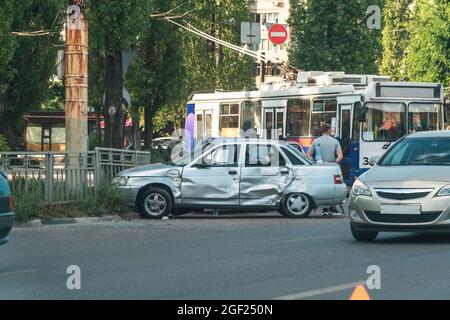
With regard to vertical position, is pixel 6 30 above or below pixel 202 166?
above

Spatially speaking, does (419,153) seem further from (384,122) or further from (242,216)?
(384,122)

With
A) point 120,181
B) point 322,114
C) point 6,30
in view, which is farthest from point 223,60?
point 120,181

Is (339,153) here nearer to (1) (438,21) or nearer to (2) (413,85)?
(2) (413,85)

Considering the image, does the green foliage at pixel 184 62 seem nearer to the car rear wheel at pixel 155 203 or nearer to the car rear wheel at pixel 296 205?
the car rear wheel at pixel 155 203

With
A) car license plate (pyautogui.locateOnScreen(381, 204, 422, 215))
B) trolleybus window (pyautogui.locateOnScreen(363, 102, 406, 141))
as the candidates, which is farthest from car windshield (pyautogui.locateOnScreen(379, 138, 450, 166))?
trolleybus window (pyautogui.locateOnScreen(363, 102, 406, 141))

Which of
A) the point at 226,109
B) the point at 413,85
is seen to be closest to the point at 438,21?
the point at 226,109

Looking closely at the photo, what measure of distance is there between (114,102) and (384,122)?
8086 mm

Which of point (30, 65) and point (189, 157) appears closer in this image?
point (189, 157)

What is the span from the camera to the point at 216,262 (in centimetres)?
1461

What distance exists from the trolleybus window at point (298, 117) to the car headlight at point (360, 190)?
17518 mm

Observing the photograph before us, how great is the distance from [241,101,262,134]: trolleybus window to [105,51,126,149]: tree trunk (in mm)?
8311

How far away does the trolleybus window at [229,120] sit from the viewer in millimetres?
37656

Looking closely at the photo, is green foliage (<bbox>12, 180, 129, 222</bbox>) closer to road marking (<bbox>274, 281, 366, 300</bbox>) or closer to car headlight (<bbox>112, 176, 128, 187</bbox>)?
car headlight (<bbox>112, 176, 128, 187</bbox>)

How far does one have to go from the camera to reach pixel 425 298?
36.1ft
